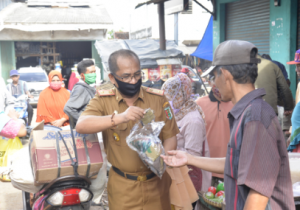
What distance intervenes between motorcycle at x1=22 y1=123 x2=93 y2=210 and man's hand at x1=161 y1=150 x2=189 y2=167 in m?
0.84

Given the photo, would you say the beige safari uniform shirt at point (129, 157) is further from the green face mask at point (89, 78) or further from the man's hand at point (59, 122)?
the man's hand at point (59, 122)

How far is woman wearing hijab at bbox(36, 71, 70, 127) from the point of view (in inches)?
237

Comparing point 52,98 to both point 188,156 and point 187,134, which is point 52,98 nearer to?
point 187,134

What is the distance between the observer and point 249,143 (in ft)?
5.06

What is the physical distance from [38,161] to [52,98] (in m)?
4.00

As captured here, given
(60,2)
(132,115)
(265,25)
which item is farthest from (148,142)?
(60,2)

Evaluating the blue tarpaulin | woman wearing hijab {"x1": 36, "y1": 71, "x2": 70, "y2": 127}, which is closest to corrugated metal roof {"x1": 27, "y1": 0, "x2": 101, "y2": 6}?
the blue tarpaulin

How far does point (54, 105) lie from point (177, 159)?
4.43 metres

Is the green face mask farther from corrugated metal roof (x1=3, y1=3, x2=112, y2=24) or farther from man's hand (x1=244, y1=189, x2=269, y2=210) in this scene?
corrugated metal roof (x1=3, y1=3, x2=112, y2=24)

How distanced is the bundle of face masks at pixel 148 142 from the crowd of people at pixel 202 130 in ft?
0.32

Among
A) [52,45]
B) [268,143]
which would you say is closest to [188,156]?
[268,143]

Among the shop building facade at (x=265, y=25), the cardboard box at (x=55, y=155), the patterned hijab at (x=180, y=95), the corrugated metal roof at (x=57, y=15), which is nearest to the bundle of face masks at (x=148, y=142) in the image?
the cardboard box at (x=55, y=155)

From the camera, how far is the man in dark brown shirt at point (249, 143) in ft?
4.99

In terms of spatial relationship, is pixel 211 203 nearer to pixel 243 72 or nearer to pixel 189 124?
pixel 189 124
